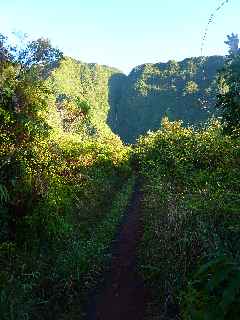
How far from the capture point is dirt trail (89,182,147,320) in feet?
24.3

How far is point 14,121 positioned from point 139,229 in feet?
16.4

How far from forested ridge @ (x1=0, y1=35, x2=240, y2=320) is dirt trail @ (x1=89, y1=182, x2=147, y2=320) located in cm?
7

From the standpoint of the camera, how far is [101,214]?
1526cm

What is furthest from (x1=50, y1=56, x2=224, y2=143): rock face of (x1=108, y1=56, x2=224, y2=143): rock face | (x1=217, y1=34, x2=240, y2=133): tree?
(x1=217, y1=34, x2=240, y2=133): tree

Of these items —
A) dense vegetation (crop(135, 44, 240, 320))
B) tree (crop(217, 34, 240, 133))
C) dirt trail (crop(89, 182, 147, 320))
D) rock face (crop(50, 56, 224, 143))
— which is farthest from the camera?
rock face (crop(50, 56, 224, 143))

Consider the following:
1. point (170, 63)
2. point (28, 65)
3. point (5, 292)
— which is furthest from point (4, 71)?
point (170, 63)

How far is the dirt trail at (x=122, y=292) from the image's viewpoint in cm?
740

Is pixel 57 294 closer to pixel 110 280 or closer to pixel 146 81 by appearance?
pixel 110 280

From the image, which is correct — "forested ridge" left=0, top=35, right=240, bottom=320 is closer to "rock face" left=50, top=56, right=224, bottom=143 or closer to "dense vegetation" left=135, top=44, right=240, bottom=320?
"dense vegetation" left=135, top=44, right=240, bottom=320

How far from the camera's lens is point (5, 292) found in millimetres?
6746

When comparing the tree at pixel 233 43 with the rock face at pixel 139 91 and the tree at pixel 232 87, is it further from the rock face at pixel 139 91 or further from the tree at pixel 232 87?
the rock face at pixel 139 91

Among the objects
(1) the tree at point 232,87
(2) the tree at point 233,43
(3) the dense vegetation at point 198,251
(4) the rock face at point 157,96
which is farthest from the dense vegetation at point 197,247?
(4) the rock face at point 157,96

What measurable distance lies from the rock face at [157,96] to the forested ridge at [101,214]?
53.1 meters

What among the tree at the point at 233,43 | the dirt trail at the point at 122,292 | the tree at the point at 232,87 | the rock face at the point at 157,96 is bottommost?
the dirt trail at the point at 122,292
